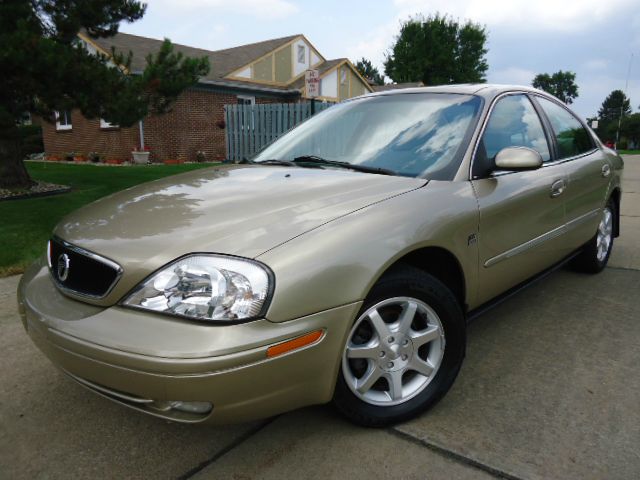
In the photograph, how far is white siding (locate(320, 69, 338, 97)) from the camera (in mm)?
26016

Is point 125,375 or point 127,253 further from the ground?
point 127,253

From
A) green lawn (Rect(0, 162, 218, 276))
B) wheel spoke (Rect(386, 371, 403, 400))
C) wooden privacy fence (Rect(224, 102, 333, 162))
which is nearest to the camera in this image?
wheel spoke (Rect(386, 371, 403, 400))

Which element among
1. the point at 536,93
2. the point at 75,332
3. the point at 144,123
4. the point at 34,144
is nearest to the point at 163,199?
the point at 75,332

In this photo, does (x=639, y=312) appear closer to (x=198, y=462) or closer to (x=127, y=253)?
(x=198, y=462)

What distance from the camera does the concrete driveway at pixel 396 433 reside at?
1.87m

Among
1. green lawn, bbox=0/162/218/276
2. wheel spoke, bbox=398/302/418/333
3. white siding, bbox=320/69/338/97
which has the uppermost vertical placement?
white siding, bbox=320/69/338/97

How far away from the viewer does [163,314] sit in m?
1.68

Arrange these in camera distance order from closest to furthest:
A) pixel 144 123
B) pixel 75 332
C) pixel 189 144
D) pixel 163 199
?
pixel 75 332 < pixel 163 199 < pixel 144 123 < pixel 189 144

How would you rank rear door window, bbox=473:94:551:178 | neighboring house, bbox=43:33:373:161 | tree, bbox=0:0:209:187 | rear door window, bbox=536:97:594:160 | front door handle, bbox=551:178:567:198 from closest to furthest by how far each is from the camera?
rear door window, bbox=473:94:551:178, front door handle, bbox=551:178:567:198, rear door window, bbox=536:97:594:160, tree, bbox=0:0:209:187, neighboring house, bbox=43:33:373:161

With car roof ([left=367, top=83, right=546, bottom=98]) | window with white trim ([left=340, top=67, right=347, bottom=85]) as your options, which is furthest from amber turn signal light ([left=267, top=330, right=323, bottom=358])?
window with white trim ([left=340, top=67, right=347, bottom=85])

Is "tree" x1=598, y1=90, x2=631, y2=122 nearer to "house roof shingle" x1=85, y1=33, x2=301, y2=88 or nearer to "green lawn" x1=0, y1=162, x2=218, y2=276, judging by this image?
"house roof shingle" x1=85, y1=33, x2=301, y2=88

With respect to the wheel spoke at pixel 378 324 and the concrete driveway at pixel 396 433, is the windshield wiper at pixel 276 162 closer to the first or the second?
the wheel spoke at pixel 378 324

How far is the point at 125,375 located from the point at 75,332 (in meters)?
0.27

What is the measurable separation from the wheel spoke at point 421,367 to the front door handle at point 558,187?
4.96 ft
